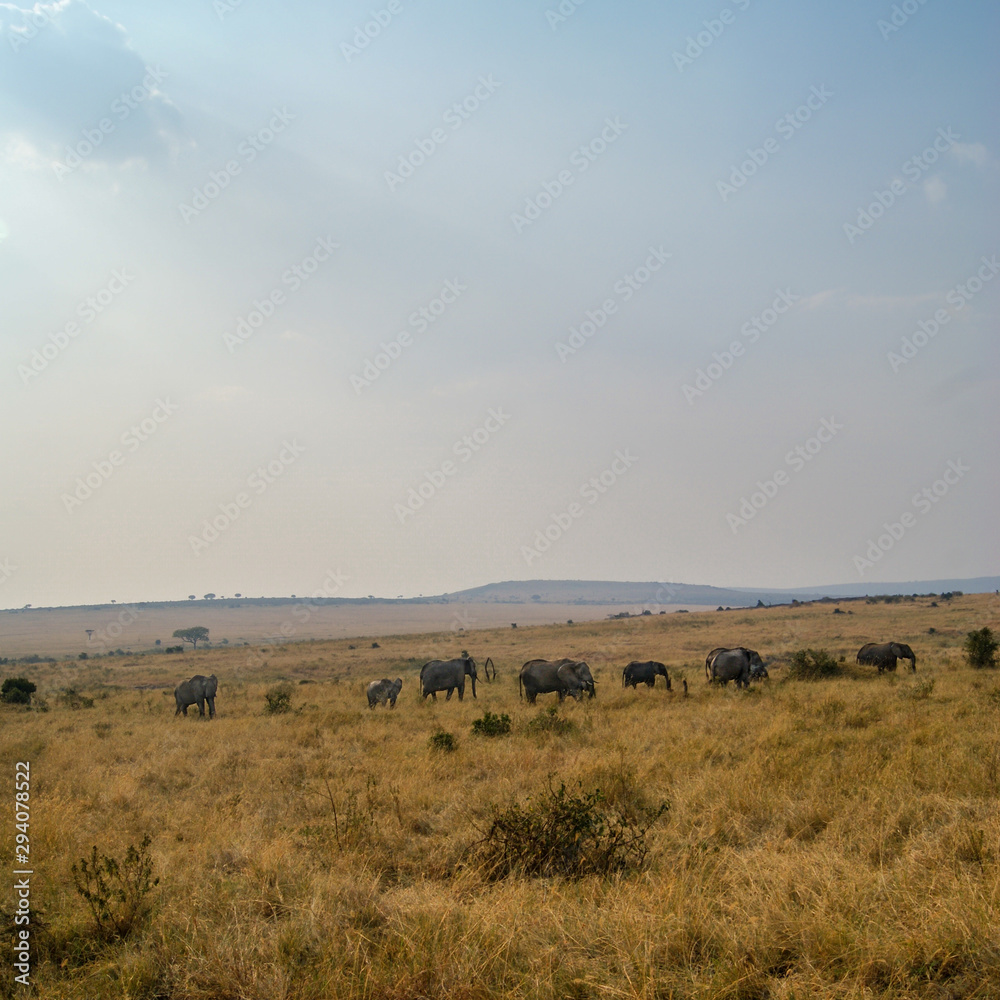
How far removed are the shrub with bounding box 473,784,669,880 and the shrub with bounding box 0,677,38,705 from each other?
1257 inches

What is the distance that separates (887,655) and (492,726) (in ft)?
57.2

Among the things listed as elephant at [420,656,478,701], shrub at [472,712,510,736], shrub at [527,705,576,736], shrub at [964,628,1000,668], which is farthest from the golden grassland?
shrub at [964,628,1000,668]

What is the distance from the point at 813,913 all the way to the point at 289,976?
340 centimetres

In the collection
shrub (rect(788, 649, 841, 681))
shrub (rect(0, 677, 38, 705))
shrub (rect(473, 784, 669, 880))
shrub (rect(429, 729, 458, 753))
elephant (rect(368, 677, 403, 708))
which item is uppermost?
shrub (rect(473, 784, 669, 880))

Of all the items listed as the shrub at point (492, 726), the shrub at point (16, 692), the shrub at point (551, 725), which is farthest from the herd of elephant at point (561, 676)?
the shrub at point (16, 692)

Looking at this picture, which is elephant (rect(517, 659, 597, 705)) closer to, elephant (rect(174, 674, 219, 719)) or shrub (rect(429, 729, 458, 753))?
shrub (rect(429, 729, 458, 753))

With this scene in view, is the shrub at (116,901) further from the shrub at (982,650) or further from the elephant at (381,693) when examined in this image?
the shrub at (982,650)

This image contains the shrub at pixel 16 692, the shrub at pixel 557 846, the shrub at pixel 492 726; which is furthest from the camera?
the shrub at pixel 16 692

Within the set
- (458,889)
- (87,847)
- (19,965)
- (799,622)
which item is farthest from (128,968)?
(799,622)

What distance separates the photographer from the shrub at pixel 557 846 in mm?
5953

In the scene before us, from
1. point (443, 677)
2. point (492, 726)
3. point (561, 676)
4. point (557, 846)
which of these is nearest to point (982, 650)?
point (561, 676)

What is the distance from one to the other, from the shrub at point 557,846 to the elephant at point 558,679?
14.6 m

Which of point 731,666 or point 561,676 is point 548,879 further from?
point 731,666

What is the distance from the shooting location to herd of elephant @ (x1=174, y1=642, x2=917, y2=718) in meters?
21.4
